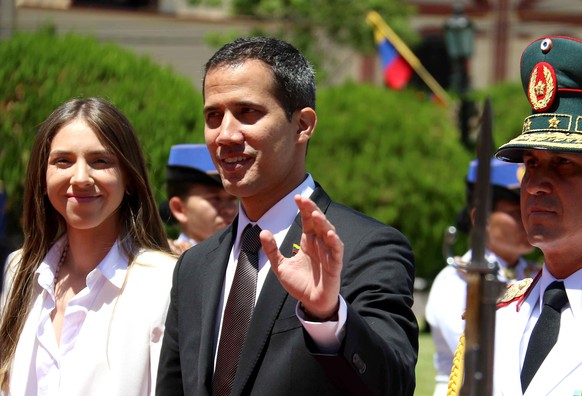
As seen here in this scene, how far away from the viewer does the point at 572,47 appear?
3025 mm

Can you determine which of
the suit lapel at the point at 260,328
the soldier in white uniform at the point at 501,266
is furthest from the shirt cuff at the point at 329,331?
the soldier in white uniform at the point at 501,266

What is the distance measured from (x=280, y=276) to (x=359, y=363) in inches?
11.0

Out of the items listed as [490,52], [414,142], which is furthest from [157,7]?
[414,142]

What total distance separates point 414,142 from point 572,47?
1183 centimetres

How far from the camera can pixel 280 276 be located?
8.36 ft

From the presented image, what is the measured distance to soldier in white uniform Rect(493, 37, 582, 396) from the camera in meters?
2.81

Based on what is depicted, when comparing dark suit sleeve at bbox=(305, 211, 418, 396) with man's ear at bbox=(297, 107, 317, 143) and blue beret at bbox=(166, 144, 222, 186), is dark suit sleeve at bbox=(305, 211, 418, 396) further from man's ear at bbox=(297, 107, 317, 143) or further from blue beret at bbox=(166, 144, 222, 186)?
blue beret at bbox=(166, 144, 222, 186)

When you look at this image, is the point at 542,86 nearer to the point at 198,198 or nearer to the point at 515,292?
the point at 515,292

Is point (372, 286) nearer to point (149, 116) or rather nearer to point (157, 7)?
point (149, 116)

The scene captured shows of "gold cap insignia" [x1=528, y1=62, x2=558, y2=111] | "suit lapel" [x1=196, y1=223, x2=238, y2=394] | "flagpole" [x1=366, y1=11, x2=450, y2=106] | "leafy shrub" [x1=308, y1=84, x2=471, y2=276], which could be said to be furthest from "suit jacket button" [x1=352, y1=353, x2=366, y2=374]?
"flagpole" [x1=366, y1=11, x2=450, y2=106]

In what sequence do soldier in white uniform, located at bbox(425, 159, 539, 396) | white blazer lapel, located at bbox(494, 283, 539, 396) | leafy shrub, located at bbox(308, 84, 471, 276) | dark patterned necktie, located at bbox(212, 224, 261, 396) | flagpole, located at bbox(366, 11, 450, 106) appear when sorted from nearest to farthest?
white blazer lapel, located at bbox(494, 283, 539, 396) < dark patterned necktie, located at bbox(212, 224, 261, 396) < soldier in white uniform, located at bbox(425, 159, 539, 396) < leafy shrub, located at bbox(308, 84, 471, 276) < flagpole, located at bbox(366, 11, 450, 106)

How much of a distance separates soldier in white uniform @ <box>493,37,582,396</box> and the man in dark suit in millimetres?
297

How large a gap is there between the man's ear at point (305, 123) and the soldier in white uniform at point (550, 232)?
1.87 feet

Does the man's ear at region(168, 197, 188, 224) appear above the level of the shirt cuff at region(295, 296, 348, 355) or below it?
above
